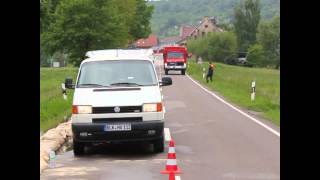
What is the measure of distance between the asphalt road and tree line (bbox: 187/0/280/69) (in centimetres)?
10353

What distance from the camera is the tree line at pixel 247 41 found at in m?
121

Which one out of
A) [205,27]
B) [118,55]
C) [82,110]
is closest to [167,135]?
[118,55]

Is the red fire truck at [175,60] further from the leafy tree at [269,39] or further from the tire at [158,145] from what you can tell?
the leafy tree at [269,39]

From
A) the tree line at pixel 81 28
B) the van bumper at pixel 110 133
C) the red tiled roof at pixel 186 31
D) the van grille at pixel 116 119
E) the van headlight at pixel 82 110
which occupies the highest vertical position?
the red tiled roof at pixel 186 31

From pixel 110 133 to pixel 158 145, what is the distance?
107cm

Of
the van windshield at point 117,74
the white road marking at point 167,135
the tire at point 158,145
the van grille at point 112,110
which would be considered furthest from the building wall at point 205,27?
the van grille at point 112,110

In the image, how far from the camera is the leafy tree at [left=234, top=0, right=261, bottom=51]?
136000mm

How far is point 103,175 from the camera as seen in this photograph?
9.67 m

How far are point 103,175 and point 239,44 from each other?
128987 mm

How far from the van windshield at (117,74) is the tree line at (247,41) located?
10657 centimetres

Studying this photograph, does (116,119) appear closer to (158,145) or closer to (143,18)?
(158,145)

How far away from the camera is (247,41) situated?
5404 inches
